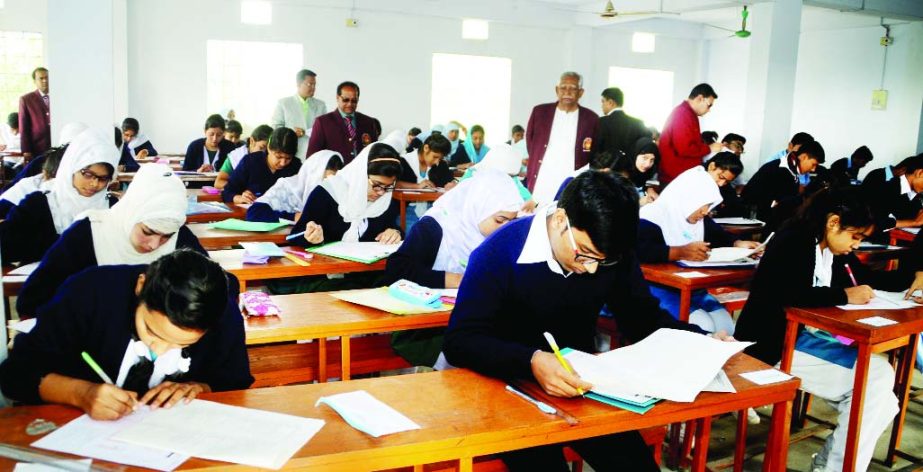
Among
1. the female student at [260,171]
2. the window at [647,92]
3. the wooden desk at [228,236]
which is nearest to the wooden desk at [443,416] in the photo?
the wooden desk at [228,236]

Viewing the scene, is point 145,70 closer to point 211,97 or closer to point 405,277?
point 211,97

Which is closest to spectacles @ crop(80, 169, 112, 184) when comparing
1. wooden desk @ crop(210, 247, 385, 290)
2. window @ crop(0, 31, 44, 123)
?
wooden desk @ crop(210, 247, 385, 290)

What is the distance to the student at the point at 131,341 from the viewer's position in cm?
141

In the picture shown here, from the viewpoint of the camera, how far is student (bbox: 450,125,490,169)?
32.8 feet

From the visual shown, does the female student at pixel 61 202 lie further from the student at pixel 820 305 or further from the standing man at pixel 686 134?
A: the standing man at pixel 686 134

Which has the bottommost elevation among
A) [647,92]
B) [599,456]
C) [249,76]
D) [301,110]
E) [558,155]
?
[599,456]

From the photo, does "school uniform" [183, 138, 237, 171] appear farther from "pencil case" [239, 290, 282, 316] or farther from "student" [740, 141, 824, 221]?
"pencil case" [239, 290, 282, 316]

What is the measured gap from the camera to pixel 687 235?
3648mm

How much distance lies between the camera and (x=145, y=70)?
9.31m

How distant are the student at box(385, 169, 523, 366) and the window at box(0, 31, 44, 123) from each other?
8.33 meters

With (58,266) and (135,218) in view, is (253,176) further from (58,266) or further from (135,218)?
(58,266)

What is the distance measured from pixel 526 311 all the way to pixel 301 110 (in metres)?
5.46

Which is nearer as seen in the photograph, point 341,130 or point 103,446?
point 103,446

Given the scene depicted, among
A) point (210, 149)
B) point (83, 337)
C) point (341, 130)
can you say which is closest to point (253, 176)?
point (341, 130)
